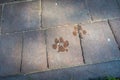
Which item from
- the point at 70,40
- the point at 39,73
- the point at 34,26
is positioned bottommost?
the point at 39,73

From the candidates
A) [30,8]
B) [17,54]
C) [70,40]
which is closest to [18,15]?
[30,8]

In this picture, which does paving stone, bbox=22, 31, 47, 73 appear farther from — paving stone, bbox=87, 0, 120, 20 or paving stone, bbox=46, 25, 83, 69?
paving stone, bbox=87, 0, 120, 20

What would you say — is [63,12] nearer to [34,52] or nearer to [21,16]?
[21,16]

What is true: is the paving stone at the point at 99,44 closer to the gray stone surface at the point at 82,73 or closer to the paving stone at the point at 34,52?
the gray stone surface at the point at 82,73

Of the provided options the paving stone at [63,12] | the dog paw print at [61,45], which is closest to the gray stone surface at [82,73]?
the dog paw print at [61,45]

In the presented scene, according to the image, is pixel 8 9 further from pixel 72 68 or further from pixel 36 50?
pixel 72 68

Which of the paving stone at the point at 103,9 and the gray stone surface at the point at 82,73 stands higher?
the paving stone at the point at 103,9
